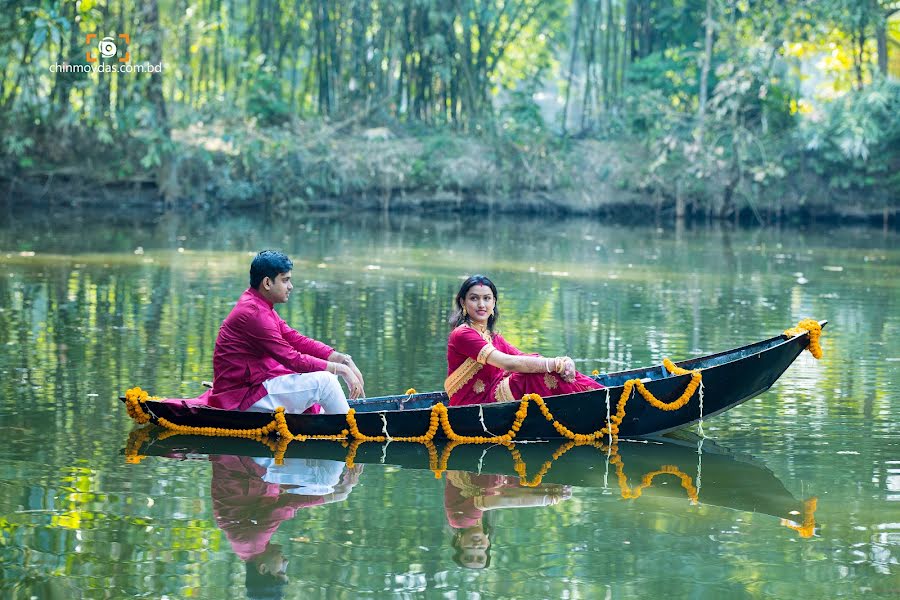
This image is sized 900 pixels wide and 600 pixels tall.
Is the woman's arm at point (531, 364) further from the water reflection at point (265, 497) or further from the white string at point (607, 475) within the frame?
the water reflection at point (265, 497)

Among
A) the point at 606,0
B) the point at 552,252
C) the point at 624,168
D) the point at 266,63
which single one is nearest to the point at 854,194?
the point at 624,168

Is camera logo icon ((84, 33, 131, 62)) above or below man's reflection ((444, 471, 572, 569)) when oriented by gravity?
above

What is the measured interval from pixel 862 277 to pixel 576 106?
607 inches

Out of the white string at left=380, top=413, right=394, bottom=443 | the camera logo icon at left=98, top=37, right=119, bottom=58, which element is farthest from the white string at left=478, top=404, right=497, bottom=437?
the camera logo icon at left=98, top=37, right=119, bottom=58

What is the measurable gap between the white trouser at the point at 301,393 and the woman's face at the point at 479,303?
85 cm

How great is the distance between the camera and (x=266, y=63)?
27766 mm

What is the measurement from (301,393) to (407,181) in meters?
20.1

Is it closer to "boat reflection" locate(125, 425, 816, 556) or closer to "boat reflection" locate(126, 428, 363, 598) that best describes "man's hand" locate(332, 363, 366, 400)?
"boat reflection" locate(125, 425, 816, 556)

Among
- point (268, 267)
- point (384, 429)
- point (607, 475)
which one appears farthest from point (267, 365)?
point (607, 475)

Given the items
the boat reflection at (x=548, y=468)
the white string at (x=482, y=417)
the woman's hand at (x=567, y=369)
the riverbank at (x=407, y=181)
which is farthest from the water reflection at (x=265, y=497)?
the riverbank at (x=407, y=181)

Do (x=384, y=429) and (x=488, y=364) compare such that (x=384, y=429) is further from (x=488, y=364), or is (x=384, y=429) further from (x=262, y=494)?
(x=262, y=494)

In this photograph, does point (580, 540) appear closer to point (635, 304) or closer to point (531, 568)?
point (531, 568)

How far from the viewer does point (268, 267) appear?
23.8 ft

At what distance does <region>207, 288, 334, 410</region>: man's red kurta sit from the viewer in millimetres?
7219
